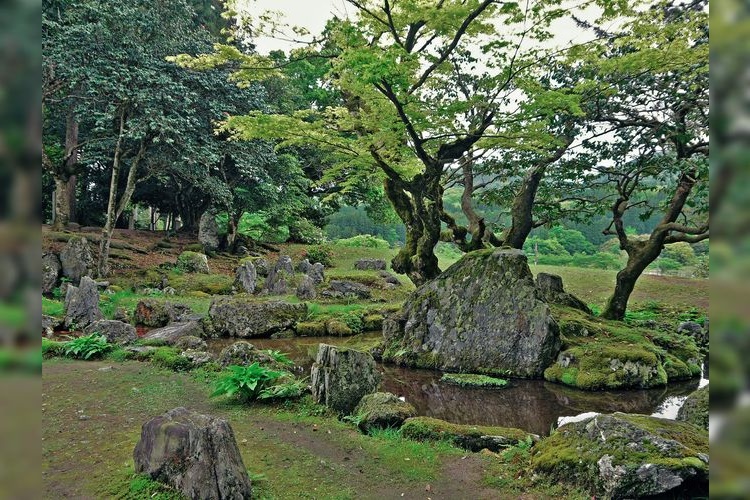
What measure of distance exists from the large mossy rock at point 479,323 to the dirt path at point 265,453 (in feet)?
15.1

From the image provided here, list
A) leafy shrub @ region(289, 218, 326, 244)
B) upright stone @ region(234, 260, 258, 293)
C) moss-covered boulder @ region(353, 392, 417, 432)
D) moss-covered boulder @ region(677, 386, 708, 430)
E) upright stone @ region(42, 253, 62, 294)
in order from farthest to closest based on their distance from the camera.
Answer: leafy shrub @ region(289, 218, 326, 244) → upright stone @ region(234, 260, 258, 293) → upright stone @ region(42, 253, 62, 294) → moss-covered boulder @ region(353, 392, 417, 432) → moss-covered boulder @ region(677, 386, 708, 430)

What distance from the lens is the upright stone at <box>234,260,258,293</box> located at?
17.0m

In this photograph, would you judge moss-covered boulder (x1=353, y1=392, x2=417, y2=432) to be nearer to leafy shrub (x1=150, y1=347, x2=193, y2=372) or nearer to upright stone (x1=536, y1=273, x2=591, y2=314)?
leafy shrub (x1=150, y1=347, x2=193, y2=372)

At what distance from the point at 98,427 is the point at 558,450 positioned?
5141 millimetres

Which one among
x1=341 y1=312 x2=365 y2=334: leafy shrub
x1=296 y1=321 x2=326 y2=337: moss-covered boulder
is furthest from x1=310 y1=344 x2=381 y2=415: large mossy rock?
x1=341 y1=312 x2=365 y2=334: leafy shrub

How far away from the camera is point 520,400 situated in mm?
8102

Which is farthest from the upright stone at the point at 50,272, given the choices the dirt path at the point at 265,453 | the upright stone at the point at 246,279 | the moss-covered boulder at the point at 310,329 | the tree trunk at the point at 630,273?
the tree trunk at the point at 630,273


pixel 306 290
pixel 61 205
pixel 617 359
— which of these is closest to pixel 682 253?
pixel 617 359

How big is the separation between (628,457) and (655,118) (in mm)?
10540

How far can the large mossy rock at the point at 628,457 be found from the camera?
379 cm

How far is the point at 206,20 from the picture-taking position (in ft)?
91.1

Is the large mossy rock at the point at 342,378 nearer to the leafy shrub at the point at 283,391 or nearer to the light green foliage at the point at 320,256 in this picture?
the leafy shrub at the point at 283,391

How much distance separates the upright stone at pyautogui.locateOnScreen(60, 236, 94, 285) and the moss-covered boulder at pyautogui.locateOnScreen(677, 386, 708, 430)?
660 inches

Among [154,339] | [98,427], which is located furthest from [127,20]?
[98,427]
